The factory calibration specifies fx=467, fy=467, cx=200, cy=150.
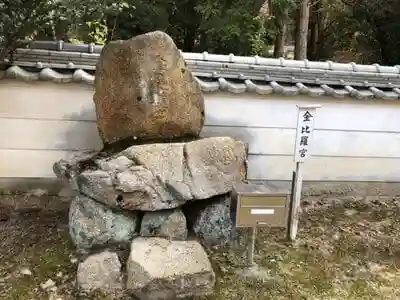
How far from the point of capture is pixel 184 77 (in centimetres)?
498

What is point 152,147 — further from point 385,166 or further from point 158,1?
point 158,1

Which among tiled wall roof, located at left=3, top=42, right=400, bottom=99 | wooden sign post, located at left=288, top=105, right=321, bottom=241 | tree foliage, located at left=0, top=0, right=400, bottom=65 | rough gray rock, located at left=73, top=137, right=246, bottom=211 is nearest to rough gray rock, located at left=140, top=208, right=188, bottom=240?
rough gray rock, located at left=73, top=137, right=246, bottom=211

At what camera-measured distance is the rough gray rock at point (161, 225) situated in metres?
4.64

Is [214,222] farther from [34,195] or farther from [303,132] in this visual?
[34,195]

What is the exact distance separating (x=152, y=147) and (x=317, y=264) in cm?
211

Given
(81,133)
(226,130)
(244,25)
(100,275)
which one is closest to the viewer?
(100,275)

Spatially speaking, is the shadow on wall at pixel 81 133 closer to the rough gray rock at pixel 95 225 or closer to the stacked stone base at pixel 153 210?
the stacked stone base at pixel 153 210

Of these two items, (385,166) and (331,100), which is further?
(385,166)

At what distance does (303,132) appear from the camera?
5.12m

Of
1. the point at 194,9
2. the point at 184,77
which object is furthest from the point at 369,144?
the point at 194,9

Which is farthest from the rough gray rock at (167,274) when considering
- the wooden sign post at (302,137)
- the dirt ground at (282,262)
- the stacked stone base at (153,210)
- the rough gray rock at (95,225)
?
the wooden sign post at (302,137)

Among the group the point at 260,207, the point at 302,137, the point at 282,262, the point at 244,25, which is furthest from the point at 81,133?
the point at 244,25

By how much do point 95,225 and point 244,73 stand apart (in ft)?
9.32

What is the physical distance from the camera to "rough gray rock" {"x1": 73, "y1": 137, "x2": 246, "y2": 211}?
444 cm
